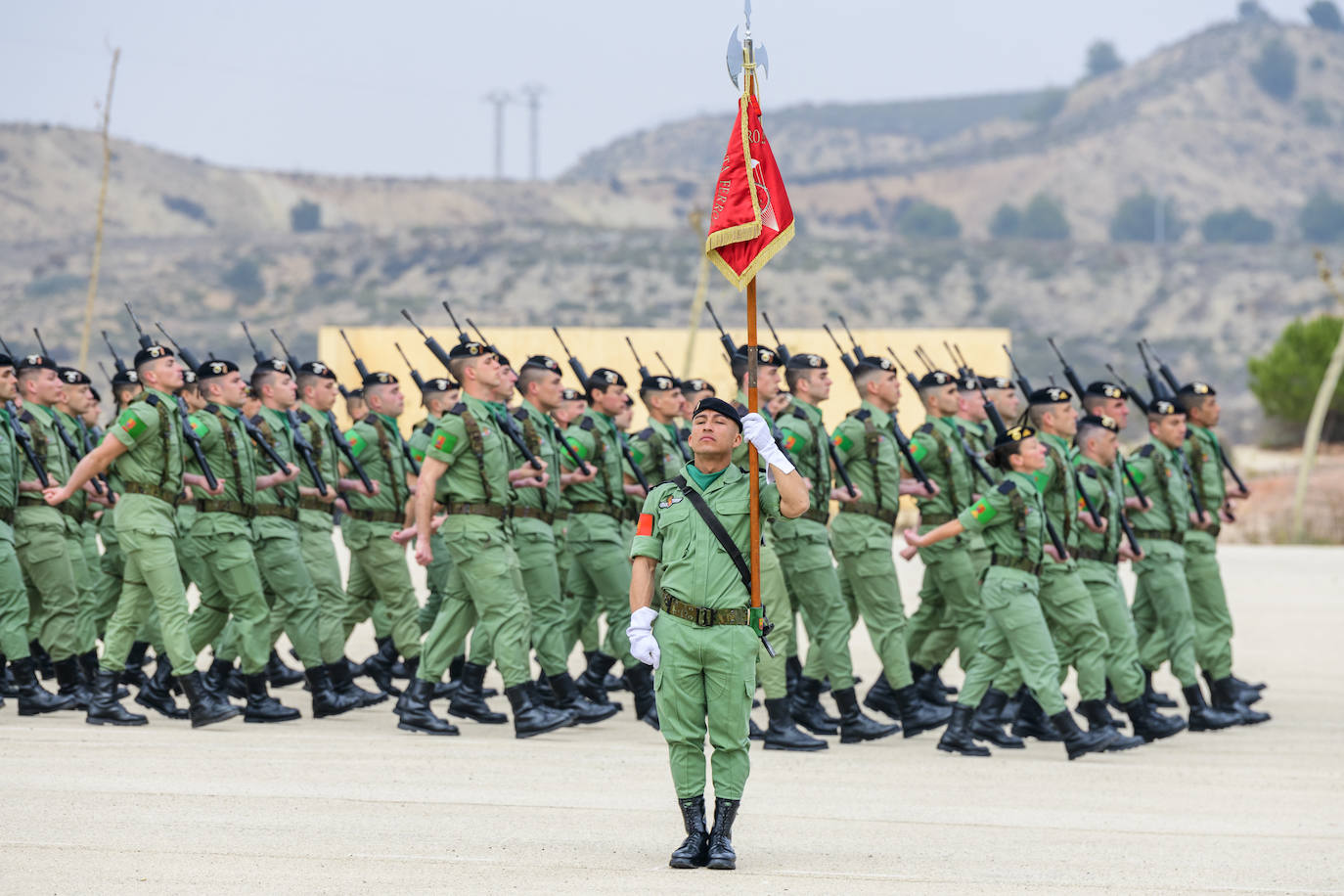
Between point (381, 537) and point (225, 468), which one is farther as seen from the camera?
point (381, 537)

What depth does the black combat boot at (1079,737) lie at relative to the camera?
31.2ft

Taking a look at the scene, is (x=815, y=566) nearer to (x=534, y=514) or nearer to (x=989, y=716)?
(x=989, y=716)

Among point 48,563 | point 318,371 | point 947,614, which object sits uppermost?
point 318,371

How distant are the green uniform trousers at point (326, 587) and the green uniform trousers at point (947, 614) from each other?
3.51 meters

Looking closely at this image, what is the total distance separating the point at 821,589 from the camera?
9.84 metres

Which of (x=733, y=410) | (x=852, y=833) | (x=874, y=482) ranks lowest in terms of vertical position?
(x=852, y=833)

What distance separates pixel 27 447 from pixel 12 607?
1.07 meters

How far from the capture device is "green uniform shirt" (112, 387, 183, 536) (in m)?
9.51

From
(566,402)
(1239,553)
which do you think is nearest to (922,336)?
(1239,553)

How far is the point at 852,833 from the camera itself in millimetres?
7262

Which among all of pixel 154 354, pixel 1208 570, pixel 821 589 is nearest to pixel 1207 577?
pixel 1208 570

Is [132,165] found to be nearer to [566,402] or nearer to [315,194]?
[315,194]

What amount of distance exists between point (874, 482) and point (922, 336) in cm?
1979

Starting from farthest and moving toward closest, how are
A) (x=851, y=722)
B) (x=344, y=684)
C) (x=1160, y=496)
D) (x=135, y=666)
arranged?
(x=135, y=666)
(x=1160, y=496)
(x=344, y=684)
(x=851, y=722)
